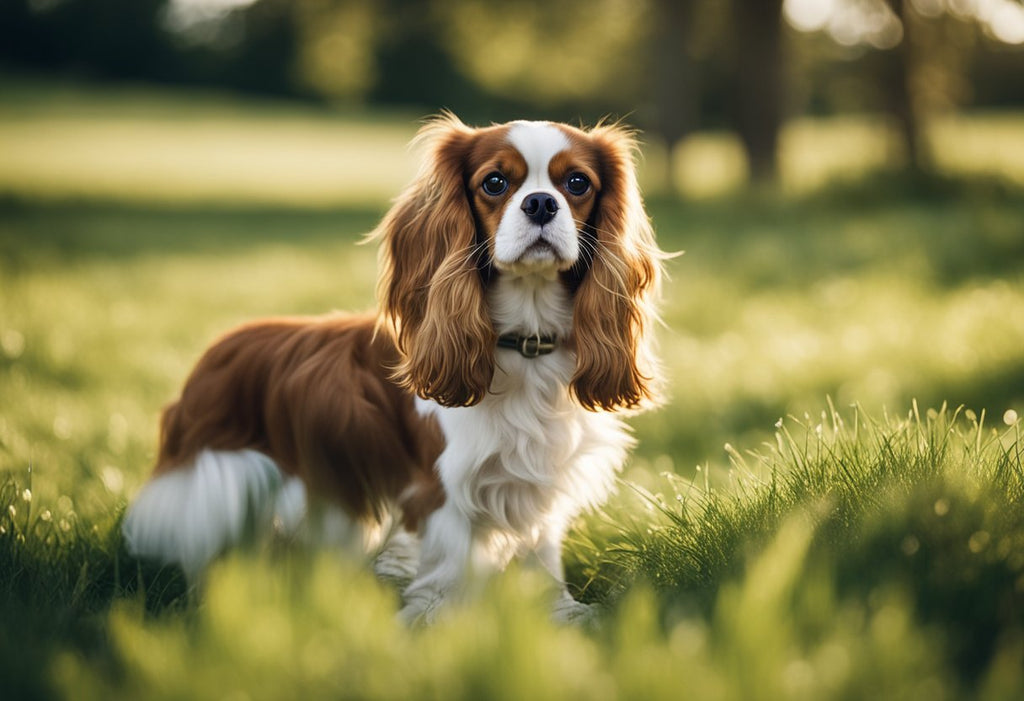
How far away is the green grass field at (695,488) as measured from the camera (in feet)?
5.49

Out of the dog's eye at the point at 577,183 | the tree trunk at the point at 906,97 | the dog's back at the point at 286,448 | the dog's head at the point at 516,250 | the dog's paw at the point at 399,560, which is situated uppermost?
the tree trunk at the point at 906,97

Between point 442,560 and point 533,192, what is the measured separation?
1203 mm

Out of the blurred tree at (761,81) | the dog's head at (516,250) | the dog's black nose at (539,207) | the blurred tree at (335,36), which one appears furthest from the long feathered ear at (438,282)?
the blurred tree at (335,36)

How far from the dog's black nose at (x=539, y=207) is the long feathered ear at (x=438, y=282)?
0.30m

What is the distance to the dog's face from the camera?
2.60 meters

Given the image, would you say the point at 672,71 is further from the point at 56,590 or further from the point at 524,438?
the point at 56,590

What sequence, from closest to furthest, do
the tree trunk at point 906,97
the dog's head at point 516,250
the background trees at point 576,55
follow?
1. the dog's head at point 516,250
2. the tree trunk at point 906,97
3. the background trees at point 576,55

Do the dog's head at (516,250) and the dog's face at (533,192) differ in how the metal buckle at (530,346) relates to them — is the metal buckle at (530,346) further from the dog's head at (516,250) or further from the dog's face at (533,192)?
the dog's face at (533,192)

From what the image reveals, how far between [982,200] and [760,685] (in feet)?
32.8

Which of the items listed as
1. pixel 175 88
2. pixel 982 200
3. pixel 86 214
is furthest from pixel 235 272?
pixel 175 88

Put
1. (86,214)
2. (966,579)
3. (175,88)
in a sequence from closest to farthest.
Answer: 1. (966,579)
2. (86,214)
3. (175,88)

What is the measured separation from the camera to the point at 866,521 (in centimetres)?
224

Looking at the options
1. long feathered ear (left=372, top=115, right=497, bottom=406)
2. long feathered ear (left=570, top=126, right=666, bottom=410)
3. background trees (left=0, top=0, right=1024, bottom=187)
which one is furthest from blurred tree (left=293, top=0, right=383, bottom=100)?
long feathered ear (left=570, top=126, right=666, bottom=410)

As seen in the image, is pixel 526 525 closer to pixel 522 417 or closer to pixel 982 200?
pixel 522 417
